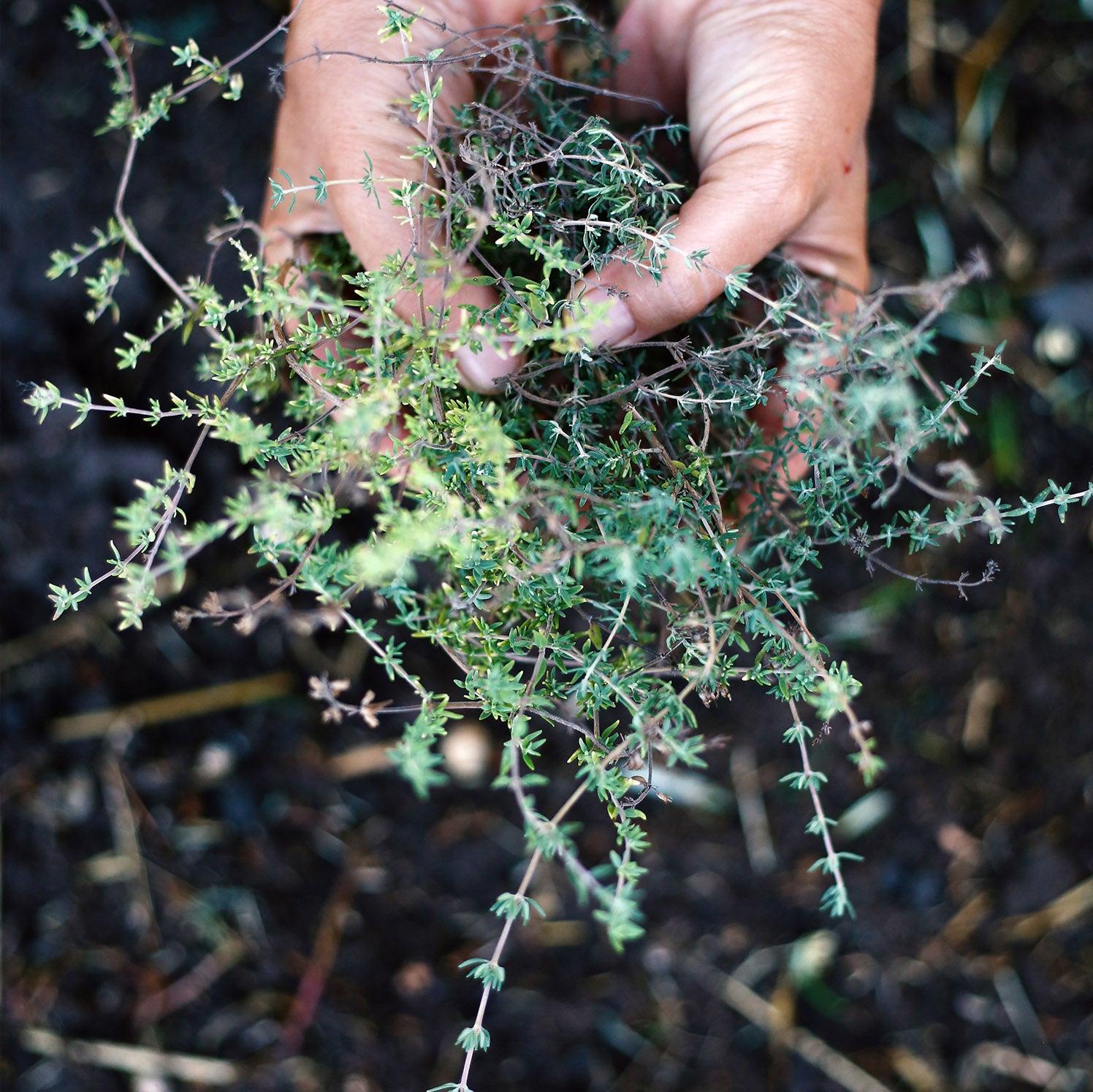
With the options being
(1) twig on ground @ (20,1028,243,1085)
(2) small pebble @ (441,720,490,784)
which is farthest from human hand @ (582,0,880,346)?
(1) twig on ground @ (20,1028,243,1085)

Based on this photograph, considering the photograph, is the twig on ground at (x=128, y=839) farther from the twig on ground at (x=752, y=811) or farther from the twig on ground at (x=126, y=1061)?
the twig on ground at (x=752, y=811)

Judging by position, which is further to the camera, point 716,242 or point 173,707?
point 173,707

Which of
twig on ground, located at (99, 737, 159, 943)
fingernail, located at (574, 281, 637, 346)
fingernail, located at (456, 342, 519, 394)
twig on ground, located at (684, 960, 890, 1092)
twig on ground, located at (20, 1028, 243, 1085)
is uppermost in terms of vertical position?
fingernail, located at (574, 281, 637, 346)

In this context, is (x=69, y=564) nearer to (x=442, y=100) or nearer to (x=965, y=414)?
(x=442, y=100)

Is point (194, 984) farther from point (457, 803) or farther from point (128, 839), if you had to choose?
point (457, 803)

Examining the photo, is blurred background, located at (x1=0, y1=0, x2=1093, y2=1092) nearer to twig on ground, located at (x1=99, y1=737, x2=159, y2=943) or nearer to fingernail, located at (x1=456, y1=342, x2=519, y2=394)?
twig on ground, located at (x1=99, y1=737, x2=159, y2=943)

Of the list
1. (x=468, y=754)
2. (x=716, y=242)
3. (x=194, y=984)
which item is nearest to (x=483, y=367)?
(x=716, y=242)
